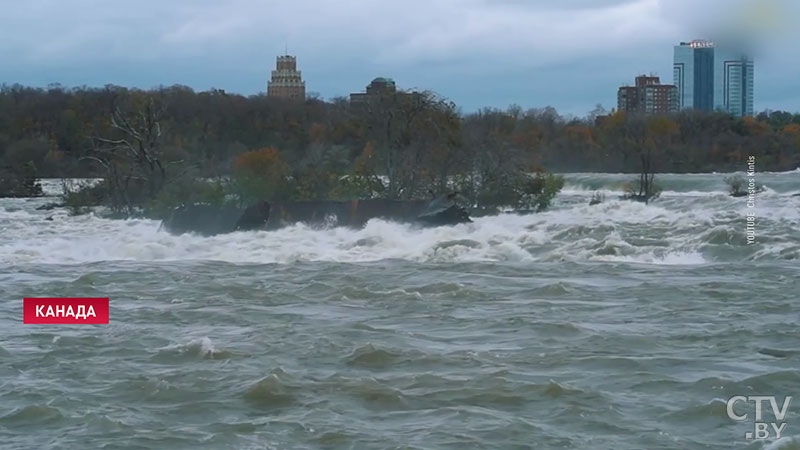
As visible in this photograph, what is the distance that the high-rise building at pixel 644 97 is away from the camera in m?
56.5

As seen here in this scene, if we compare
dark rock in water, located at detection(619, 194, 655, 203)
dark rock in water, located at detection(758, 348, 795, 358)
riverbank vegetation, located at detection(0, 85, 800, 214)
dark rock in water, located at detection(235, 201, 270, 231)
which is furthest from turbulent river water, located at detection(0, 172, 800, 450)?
dark rock in water, located at detection(619, 194, 655, 203)

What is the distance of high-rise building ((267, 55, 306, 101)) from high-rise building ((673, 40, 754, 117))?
61.8 metres

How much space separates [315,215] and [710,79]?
27.4 ft

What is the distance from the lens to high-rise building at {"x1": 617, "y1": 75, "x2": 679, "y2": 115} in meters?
56.5

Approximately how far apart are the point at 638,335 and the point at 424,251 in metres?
8.22

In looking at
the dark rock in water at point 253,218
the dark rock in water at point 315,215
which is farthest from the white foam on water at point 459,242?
the dark rock in water at point 253,218

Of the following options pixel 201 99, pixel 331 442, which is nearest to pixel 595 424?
pixel 331 442

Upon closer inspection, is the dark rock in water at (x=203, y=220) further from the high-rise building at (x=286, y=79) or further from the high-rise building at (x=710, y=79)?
the high-rise building at (x=286, y=79)

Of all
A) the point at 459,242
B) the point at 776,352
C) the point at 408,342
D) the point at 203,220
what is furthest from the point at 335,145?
the point at 776,352

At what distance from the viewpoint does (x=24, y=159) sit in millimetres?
52938

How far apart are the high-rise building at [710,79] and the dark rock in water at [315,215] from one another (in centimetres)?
532

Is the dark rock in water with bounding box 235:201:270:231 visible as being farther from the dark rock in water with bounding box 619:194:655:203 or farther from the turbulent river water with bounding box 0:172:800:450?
the dark rock in water with bounding box 619:194:655:203

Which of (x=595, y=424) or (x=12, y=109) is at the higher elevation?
(x=12, y=109)

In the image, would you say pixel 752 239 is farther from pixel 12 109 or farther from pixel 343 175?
pixel 12 109
